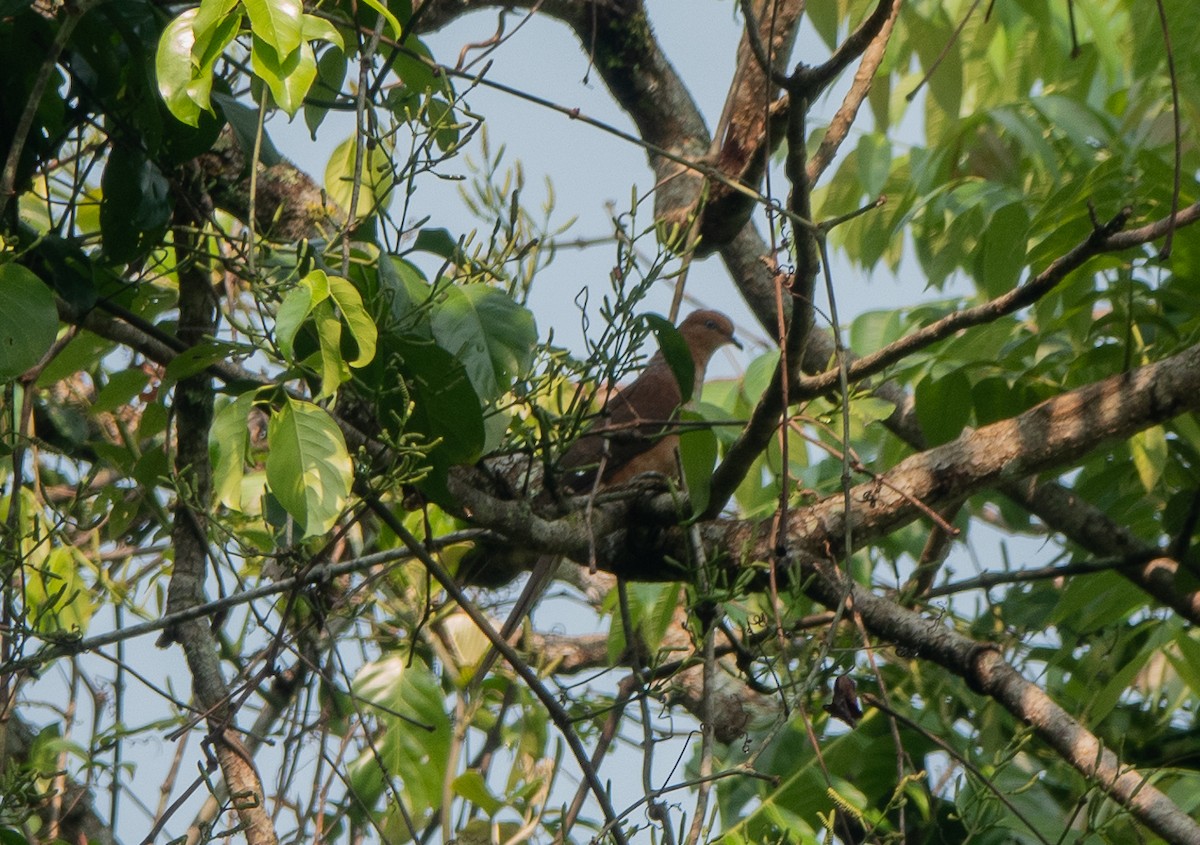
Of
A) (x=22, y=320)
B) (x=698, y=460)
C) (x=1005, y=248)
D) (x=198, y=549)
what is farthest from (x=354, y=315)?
(x=1005, y=248)

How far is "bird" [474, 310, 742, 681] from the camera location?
2.82m

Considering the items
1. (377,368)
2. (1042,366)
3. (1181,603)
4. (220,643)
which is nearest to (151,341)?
(377,368)

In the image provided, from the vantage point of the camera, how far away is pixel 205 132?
249 cm

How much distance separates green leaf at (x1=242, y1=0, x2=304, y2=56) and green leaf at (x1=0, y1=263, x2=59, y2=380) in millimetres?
646


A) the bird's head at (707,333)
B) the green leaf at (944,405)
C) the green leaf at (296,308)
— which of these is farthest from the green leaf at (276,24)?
the bird's head at (707,333)

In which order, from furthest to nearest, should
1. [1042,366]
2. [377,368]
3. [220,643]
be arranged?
[220,643] → [1042,366] → [377,368]

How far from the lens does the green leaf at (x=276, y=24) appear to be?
1.63 meters

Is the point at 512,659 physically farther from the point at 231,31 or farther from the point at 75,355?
A: the point at 75,355

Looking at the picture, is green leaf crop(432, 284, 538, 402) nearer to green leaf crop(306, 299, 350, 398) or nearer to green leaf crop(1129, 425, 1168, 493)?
green leaf crop(306, 299, 350, 398)

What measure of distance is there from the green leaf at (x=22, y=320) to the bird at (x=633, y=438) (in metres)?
1.09

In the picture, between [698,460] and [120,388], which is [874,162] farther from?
[120,388]

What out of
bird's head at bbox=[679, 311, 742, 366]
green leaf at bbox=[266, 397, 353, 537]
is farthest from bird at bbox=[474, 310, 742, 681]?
green leaf at bbox=[266, 397, 353, 537]

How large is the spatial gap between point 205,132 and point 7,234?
422mm

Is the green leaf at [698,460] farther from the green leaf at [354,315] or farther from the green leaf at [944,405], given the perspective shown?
the green leaf at [354,315]
